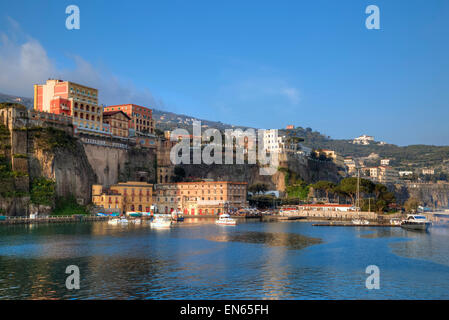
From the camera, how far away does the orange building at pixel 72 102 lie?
97562 millimetres

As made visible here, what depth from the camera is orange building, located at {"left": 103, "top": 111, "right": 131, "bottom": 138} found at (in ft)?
354

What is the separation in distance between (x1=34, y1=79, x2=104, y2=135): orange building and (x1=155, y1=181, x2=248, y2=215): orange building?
21085mm

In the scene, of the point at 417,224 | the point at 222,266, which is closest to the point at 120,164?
the point at 417,224

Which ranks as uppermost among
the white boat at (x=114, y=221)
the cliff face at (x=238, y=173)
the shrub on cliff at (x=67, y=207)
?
the cliff face at (x=238, y=173)

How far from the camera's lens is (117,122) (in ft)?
360

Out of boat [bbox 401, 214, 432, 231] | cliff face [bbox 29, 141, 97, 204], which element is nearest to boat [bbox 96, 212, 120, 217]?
cliff face [bbox 29, 141, 97, 204]

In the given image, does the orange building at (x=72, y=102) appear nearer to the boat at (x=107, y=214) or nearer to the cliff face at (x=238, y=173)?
the boat at (x=107, y=214)

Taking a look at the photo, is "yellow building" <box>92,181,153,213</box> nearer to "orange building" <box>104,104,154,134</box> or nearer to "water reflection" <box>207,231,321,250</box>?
"orange building" <box>104,104,154,134</box>

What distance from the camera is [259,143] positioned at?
152 metres

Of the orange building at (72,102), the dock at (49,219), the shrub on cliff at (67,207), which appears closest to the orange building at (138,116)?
the orange building at (72,102)

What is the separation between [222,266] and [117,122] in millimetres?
80989

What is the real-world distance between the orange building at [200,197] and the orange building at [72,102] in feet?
69.2
